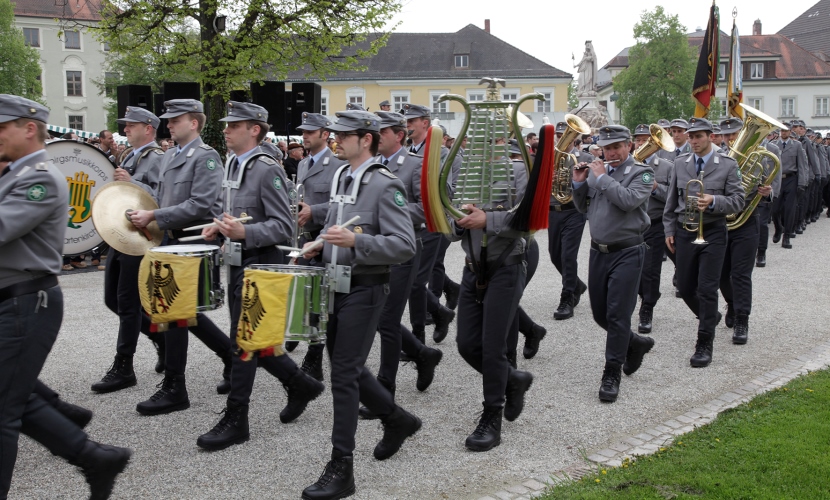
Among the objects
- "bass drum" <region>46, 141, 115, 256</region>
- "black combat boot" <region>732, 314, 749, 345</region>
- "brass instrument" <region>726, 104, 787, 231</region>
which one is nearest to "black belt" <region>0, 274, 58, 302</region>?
"bass drum" <region>46, 141, 115, 256</region>

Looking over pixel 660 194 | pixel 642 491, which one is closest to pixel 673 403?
pixel 642 491

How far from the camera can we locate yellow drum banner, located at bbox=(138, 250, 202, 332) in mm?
5527

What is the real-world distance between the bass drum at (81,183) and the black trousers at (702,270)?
5340 millimetres

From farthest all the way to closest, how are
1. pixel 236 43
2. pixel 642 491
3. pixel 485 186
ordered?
pixel 236 43 → pixel 485 186 → pixel 642 491

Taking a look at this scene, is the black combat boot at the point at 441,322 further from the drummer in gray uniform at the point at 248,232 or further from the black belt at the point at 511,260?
the black belt at the point at 511,260

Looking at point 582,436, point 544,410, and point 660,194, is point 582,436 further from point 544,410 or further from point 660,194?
point 660,194

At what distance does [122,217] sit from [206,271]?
3.33 feet

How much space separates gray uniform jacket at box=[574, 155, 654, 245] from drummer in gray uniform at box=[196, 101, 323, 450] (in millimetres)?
2605

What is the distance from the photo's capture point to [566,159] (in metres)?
8.90

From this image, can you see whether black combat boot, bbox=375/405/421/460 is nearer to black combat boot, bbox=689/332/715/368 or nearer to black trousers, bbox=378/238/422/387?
black trousers, bbox=378/238/422/387

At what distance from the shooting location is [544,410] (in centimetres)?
630

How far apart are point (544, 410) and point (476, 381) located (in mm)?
926

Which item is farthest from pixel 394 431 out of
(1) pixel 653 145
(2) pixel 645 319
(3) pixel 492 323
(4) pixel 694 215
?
(2) pixel 645 319

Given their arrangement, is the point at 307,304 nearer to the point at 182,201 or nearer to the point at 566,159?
the point at 182,201
